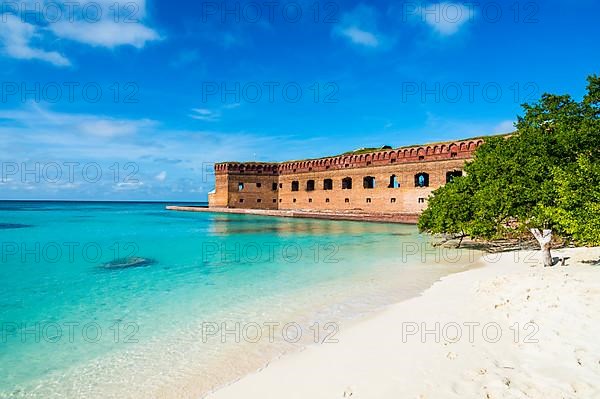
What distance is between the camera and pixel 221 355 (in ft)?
13.9

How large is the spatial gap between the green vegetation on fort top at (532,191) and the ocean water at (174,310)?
1384mm

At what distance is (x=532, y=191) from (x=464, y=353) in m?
7.31

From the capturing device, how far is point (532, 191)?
31.2ft

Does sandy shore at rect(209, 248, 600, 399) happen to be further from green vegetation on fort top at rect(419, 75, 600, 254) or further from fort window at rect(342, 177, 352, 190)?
fort window at rect(342, 177, 352, 190)

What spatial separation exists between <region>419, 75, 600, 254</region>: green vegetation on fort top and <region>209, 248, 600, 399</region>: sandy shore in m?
1.70

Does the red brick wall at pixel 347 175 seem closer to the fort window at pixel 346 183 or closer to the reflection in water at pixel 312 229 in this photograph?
the fort window at pixel 346 183

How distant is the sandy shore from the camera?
308cm

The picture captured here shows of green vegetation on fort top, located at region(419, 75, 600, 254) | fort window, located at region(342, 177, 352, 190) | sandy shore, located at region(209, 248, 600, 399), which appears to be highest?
fort window, located at region(342, 177, 352, 190)

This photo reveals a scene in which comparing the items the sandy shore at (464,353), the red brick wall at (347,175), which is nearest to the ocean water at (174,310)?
the sandy shore at (464,353)

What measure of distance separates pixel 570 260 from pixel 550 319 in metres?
4.94

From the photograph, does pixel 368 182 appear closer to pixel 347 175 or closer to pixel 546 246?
pixel 347 175

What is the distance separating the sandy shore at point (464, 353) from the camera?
3.08 m

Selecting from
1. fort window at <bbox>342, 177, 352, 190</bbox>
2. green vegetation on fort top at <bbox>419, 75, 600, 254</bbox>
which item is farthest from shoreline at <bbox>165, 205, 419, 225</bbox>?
green vegetation on fort top at <bbox>419, 75, 600, 254</bbox>

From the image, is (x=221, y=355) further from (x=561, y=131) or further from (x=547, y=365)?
(x=561, y=131)
